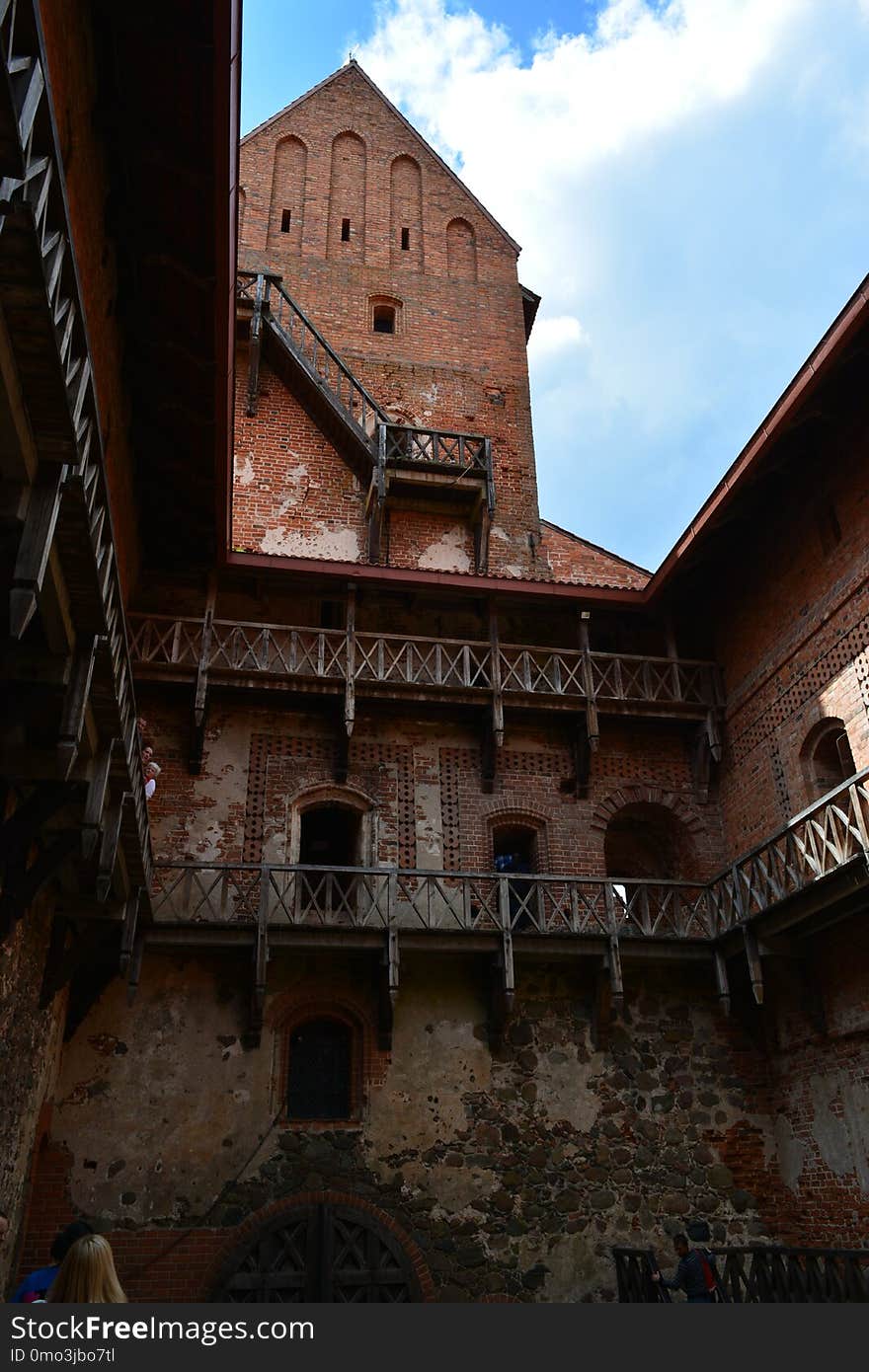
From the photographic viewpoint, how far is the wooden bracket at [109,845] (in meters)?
8.75

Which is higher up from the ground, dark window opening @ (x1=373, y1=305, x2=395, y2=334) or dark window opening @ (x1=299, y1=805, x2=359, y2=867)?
dark window opening @ (x1=373, y1=305, x2=395, y2=334)

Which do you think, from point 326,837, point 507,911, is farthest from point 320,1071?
point 326,837

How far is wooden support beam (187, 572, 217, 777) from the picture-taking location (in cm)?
1341

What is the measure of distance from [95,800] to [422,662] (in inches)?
272

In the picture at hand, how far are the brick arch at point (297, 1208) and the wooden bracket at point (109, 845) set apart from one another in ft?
15.0

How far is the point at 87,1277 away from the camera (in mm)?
3699

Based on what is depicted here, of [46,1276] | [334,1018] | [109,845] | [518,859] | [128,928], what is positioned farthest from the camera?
[518,859]

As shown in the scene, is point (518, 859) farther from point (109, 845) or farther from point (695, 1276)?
point (109, 845)

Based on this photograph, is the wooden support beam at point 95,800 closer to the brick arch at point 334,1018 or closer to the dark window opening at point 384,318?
the brick arch at point 334,1018

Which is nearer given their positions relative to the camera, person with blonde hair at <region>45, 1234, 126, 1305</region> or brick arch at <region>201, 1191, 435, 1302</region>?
person with blonde hair at <region>45, 1234, 126, 1305</region>

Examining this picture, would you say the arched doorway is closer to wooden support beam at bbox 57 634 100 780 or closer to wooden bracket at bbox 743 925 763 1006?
wooden bracket at bbox 743 925 763 1006

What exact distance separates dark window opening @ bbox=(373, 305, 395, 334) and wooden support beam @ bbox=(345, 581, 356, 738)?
27.8 feet

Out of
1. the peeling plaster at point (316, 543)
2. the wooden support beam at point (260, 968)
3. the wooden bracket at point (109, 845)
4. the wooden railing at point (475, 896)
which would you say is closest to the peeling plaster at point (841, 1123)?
the wooden railing at point (475, 896)

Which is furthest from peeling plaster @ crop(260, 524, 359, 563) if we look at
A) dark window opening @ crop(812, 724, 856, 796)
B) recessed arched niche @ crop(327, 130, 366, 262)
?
dark window opening @ crop(812, 724, 856, 796)
